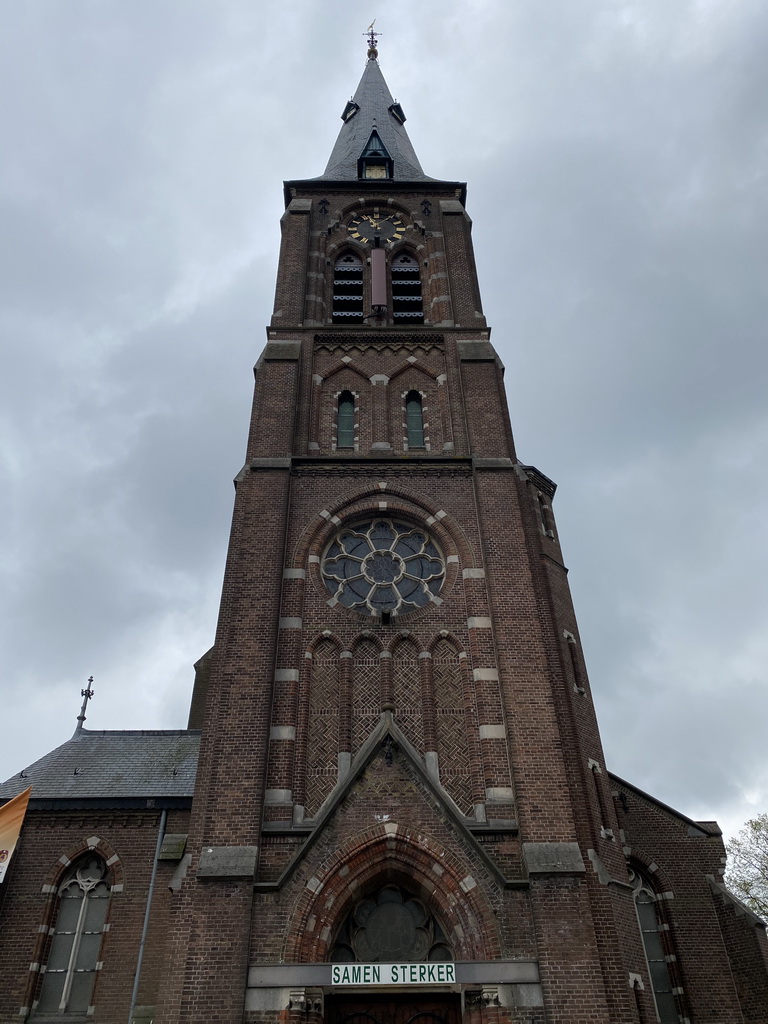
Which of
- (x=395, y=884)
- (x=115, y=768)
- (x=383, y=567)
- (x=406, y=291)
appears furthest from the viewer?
(x=406, y=291)

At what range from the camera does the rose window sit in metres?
17.7

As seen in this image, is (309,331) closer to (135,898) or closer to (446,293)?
(446,293)

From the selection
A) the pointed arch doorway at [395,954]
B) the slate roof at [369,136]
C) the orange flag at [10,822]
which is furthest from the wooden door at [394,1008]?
the slate roof at [369,136]

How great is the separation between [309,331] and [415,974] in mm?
16441

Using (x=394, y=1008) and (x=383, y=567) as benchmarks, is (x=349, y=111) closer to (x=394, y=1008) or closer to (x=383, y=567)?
(x=383, y=567)

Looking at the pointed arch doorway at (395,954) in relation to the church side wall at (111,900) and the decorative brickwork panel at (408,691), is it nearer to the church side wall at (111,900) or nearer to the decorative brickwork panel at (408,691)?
the decorative brickwork panel at (408,691)

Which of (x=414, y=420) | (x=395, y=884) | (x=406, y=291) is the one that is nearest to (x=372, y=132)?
(x=406, y=291)

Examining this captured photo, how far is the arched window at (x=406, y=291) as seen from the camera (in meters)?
24.6

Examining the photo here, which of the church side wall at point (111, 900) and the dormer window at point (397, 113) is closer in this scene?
the church side wall at point (111, 900)

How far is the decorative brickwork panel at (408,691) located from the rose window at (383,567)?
0.96 metres

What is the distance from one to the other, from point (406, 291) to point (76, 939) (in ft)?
64.7

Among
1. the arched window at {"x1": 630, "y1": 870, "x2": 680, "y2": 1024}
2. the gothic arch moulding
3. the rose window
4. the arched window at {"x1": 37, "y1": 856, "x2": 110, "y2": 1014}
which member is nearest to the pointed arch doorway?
the gothic arch moulding

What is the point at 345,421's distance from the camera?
70.5 feet

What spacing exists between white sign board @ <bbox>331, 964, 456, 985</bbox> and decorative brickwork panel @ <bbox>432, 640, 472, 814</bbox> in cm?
287
